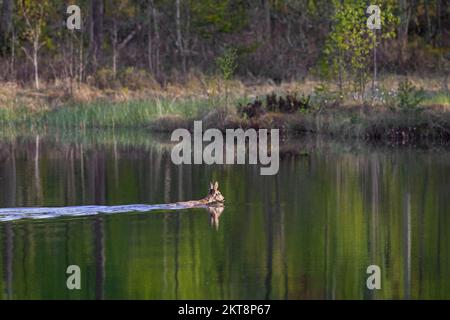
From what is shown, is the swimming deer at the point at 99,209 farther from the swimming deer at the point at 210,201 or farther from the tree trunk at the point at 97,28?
the tree trunk at the point at 97,28

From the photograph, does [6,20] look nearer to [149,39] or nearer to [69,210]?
[149,39]

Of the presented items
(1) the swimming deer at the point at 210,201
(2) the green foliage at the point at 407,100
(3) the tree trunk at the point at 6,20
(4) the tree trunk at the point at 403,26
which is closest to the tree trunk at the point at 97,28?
(3) the tree trunk at the point at 6,20

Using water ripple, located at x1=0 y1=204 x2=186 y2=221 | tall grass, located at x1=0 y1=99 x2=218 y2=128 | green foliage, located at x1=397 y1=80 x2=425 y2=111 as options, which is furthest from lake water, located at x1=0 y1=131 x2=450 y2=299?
tall grass, located at x1=0 y1=99 x2=218 y2=128

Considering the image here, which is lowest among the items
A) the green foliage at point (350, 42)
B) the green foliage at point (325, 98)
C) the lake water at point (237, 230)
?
the lake water at point (237, 230)

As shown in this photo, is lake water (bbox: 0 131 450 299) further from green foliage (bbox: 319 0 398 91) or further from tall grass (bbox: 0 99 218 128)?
tall grass (bbox: 0 99 218 128)

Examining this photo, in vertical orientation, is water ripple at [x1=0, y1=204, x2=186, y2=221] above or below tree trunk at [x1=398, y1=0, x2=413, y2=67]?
below

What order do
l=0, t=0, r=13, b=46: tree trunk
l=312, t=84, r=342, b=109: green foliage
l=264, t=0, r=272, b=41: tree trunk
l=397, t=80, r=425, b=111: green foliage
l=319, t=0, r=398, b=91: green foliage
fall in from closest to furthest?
l=397, t=80, r=425, b=111: green foliage, l=312, t=84, r=342, b=109: green foliage, l=319, t=0, r=398, b=91: green foliage, l=0, t=0, r=13, b=46: tree trunk, l=264, t=0, r=272, b=41: tree trunk

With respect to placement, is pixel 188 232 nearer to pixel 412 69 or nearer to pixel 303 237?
pixel 303 237

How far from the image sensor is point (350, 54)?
34250 millimetres

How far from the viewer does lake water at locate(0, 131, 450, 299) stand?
12.7 m

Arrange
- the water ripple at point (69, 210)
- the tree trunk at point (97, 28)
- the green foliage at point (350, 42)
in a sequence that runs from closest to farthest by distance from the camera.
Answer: the water ripple at point (69, 210) < the green foliage at point (350, 42) < the tree trunk at point (97, 28)

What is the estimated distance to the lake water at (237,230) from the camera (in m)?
12.7

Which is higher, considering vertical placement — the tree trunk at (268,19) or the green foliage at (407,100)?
the tree trunk at (268,19)

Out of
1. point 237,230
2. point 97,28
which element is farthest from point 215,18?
point 237,230
